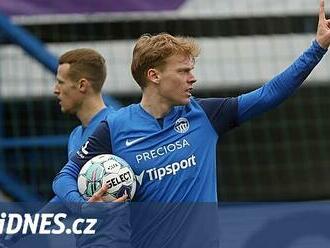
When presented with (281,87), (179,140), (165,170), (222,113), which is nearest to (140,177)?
(165,170)

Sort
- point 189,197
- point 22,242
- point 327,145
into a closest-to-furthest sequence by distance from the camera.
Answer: point 189,197
point 22,242
point 327,145

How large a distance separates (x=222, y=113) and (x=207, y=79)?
449 cm

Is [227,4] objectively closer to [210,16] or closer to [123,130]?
[210,16]

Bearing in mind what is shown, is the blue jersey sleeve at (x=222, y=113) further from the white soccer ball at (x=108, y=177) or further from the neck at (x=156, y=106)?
the white soccer ball at (x=108, y=177)

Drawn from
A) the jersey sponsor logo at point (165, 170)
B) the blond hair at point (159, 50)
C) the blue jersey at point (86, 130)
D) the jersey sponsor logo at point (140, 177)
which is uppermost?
the blond hair at point (159, 50)

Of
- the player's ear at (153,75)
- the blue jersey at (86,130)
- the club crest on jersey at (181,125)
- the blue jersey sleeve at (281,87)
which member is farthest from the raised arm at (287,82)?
the blue jersey at (86,130)

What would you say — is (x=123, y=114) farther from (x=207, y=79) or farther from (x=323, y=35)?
(x=207, y=79)

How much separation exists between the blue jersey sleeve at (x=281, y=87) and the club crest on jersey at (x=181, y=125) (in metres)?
0.20

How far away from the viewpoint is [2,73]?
7.98m

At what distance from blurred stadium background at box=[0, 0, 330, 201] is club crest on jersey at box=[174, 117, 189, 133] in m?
4.12

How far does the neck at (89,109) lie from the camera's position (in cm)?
465

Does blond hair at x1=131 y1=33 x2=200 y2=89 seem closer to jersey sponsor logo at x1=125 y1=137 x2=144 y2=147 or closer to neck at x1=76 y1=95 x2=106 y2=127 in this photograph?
jersey sponsor logo at x1=125 y1=137 x2=144 y2=147

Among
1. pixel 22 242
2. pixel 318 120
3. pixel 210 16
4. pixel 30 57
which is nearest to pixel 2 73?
pixel 30 57

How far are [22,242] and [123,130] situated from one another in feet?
2.31
